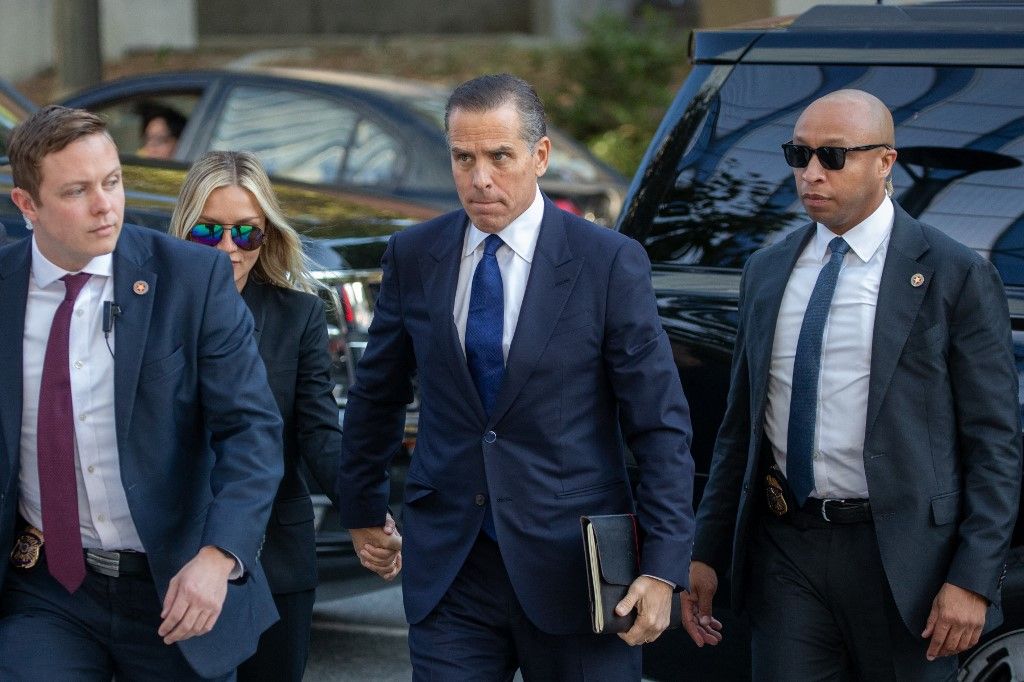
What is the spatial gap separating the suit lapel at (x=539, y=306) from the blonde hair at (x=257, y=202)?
102cm

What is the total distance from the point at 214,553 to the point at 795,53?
2.16 metres

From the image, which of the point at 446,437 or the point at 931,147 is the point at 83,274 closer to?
the point at 446,437

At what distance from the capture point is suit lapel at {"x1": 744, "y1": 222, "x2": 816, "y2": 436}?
388cm

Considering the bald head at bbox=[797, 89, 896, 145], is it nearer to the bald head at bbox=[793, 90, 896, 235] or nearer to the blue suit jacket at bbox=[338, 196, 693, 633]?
the bald head at bbox=[793, 90, 896, 235]

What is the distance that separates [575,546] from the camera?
11.8 feet

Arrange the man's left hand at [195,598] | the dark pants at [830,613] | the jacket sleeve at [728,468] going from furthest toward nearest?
the jacket sleeve at [728,468] < the dark pants at [830,613] < the man's left hand at [195,598]

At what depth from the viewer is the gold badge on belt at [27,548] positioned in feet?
11.5

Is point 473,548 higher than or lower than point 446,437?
lower

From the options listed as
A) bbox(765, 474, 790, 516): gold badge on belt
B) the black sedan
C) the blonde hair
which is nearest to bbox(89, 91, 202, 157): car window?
the black sedan

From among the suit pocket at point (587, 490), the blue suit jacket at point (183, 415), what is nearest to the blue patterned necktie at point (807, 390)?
the suit pocket at point (587, 490)

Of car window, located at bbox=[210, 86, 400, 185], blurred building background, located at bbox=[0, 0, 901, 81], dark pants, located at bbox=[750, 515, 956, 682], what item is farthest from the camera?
blurred building background, located at bbox=[0, 0, 901, 81]

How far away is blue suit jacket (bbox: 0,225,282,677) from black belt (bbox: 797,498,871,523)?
1243 millimetres

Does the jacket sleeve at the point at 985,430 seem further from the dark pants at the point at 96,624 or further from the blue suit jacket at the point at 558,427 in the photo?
the dark pants at the point at 96,624

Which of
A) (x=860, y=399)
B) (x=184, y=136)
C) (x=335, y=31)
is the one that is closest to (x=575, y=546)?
(x=860, y=399)
